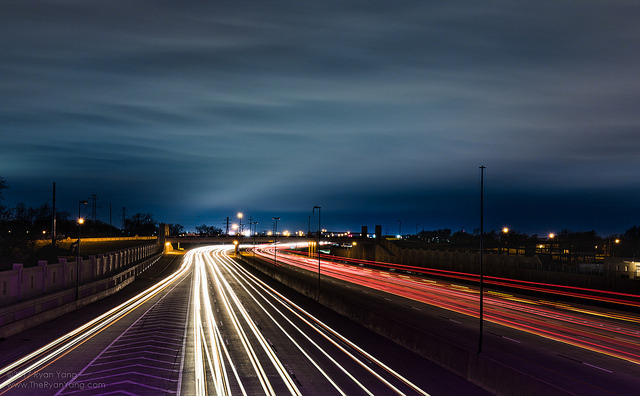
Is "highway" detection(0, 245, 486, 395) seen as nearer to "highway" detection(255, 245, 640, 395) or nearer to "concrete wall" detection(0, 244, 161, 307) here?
"concrete wall" detection(0, 244, 161, 307)

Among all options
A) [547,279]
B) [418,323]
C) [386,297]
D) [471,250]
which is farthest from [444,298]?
[471,250]

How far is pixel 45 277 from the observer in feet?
122

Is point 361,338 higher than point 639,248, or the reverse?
point 639,248

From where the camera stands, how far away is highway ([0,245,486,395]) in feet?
63.7

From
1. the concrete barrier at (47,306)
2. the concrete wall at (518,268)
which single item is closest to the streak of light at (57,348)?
the concrete barrier at (47,306)

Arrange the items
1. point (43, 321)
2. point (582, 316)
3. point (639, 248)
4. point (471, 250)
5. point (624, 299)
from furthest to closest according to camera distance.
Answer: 1. point (471, 250)
2. point (639, 248)
3. point (624, 299)
4. point (582, 316)
5. point (43, 321)

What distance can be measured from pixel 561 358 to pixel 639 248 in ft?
163

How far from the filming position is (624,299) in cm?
4306

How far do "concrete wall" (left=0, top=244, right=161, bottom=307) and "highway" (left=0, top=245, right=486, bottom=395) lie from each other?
8.32 feet

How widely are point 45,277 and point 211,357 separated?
750 inches

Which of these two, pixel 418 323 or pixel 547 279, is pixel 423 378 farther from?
pixel 547 279

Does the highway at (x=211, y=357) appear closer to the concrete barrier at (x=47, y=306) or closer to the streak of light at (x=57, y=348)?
the streak of light at (x=57, y=348)

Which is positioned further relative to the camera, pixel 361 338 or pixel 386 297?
pixel 386 297

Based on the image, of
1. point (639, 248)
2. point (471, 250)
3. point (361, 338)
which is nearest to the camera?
point (361, 338)
